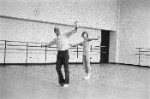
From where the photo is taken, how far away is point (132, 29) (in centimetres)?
1366

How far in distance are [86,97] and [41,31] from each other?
26.4 ft

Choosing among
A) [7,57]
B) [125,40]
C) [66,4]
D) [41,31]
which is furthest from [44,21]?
[125,40]

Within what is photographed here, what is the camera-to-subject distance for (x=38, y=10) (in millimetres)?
10953

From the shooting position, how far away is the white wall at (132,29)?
12.9 m

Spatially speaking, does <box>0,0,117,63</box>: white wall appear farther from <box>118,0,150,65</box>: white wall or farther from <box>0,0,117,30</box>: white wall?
<box>118,0,150,65</box>: white wall

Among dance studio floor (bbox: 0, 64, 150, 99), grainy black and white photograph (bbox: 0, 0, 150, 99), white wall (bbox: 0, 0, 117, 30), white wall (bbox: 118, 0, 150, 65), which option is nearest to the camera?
dance studio floor (bbox: 0, 64, 150, 99)

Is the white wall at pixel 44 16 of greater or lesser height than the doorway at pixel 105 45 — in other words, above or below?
above

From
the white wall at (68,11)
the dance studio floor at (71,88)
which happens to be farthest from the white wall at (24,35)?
the dance studio floor at (71,88)

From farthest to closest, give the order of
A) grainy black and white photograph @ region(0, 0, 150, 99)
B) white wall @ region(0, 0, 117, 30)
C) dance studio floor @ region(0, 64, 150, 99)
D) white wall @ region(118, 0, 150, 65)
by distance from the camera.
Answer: white wall @ region(118, 0, 150, 65)
white wall @ region(0, 0, 117, 30)
grainy black and white photograph @ region(0, 0, 150, 99)
dance studio floor @ region(0, 64, 150, 99)

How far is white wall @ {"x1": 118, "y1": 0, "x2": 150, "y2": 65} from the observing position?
12.9m

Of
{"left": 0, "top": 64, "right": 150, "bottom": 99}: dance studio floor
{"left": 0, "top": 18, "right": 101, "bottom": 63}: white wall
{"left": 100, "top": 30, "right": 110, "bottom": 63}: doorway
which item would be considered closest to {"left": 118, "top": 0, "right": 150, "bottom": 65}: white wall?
{"left": 100, "top": 30, "right": 110, "bottom": 63}: doorway

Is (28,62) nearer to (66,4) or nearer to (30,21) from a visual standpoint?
(30,21)

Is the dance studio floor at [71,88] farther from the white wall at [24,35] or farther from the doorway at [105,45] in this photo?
the doorway at [105,45]

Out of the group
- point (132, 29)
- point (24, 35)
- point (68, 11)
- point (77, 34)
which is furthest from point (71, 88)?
point (132, 29)
